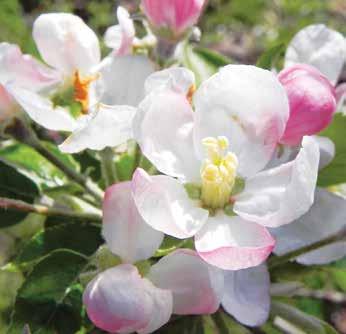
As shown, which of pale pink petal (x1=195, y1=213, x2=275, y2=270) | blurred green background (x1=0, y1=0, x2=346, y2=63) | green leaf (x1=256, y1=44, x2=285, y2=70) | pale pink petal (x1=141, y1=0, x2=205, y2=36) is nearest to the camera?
pale pink petal (x1=195, y1=213, x2=275, y2=270)

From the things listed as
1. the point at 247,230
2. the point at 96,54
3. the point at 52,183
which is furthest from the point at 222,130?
the point at 52,183

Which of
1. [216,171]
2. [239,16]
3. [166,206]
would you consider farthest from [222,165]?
[239,16]

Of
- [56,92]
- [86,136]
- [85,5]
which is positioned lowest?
[85,5]

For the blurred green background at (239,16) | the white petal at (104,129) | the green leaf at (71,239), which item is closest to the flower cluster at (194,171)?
the white petal at (104,129)

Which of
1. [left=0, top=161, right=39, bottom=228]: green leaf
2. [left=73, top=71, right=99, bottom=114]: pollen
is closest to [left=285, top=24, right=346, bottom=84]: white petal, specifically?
[left=73, top=71, right=99, bottom=114]: pollen

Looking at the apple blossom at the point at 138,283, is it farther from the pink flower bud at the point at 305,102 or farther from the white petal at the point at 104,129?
the pink flower bud at the point at 305,102

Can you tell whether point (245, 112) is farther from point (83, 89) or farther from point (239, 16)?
point (239, 16)

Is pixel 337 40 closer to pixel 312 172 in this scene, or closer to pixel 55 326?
pixel 312 172

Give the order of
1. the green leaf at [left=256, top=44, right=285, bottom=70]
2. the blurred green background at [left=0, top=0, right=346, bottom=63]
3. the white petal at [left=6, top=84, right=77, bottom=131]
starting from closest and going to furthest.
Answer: the white petal at [left=6, top=84, right=77, bottom=131] < the green leaf at [left=256, top=44, right=285, bottom=70] < the blurred green background at [left=0, top=0, right=346, bottom=63]

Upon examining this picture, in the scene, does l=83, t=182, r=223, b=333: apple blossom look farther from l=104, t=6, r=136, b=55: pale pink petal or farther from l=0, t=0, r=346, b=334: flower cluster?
l=104, t=6, r=136, b=55: pale pink petal
